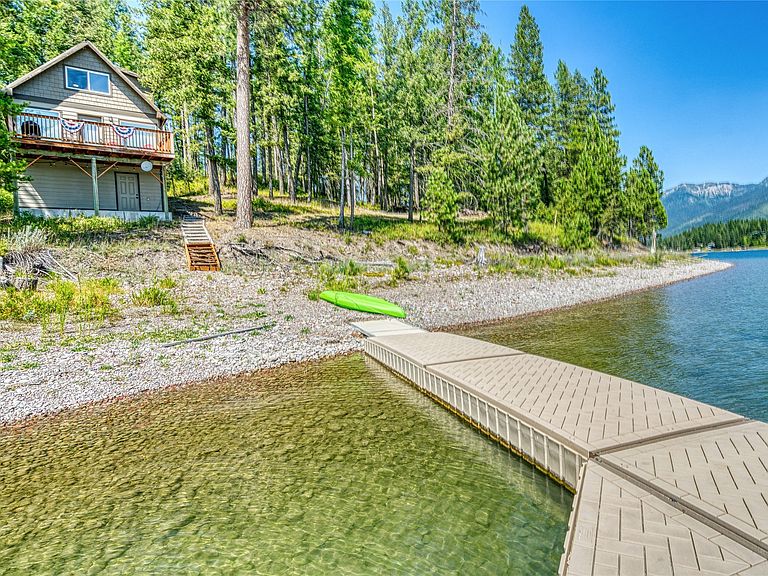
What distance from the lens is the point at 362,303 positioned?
15719 mm

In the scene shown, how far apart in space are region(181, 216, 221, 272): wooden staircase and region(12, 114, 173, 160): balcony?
16.8 ft

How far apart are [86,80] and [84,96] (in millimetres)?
928

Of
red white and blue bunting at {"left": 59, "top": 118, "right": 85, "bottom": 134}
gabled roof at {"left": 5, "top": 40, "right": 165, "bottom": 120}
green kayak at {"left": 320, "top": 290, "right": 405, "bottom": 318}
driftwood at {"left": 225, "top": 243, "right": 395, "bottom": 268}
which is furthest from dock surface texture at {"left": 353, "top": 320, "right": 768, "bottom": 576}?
gabled roof at {"left": 5, "top": 40, "right": 165, "bottom": 120}

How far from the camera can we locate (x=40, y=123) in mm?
22766

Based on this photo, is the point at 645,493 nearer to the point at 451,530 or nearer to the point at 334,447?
the point at 451,530

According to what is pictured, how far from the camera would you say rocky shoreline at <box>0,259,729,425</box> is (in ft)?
28.7

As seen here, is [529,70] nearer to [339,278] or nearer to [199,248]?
[339,278]

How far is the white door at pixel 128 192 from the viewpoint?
26.7 meters

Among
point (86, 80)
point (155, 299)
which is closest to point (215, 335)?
point (155, 299)

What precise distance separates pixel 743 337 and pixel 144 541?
1593 cm

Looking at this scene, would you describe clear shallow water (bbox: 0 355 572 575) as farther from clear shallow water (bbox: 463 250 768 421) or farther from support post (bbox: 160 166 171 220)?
support post (bbox: 160 166 171 220)

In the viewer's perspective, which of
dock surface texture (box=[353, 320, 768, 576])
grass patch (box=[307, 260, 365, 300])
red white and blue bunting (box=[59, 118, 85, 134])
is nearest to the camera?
dock surface texture (box=[353, 320, 768, 576])

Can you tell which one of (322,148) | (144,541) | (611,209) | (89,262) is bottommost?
(144,541)

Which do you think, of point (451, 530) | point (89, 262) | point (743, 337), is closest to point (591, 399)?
point (451, 530)
